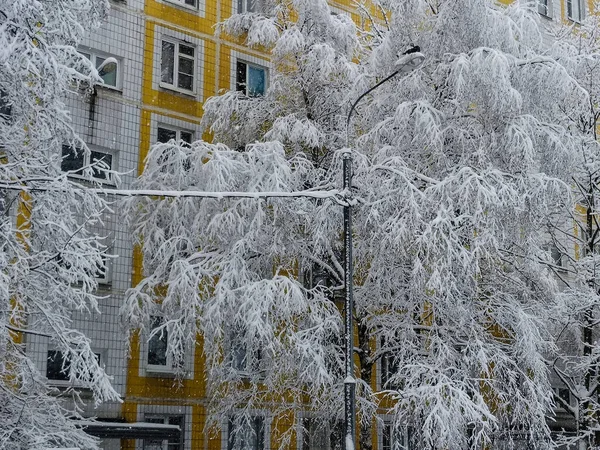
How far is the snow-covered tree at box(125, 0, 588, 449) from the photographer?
18.2 m

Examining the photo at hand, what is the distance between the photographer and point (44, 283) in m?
14.6

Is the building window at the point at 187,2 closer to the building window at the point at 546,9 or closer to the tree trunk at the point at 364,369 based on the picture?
the tree trunk at the point at 364,369

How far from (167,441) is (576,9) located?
85.1 ft

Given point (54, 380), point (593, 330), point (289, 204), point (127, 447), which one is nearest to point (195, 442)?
point (127, 447)

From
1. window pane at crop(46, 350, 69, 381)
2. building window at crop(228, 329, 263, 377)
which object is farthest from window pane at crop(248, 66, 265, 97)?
window pane at crop(46, 350, 69, 381)

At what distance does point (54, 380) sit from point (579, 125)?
51.7 feet

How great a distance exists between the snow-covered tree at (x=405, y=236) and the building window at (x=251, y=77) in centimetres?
550

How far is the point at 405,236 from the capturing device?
17938mm

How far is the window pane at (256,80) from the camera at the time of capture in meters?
27.2

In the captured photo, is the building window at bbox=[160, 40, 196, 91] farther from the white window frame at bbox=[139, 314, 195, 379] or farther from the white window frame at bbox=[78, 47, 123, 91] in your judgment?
the white window frame at bbox=[139, 314, 195, 379]

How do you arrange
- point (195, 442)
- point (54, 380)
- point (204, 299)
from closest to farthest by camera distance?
1. point (204, 299)
2. point (54, 380)
3. point (195, 442)

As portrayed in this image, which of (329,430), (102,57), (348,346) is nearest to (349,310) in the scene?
(348,346)

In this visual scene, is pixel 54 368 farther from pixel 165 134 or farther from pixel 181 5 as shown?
pixel 181 5

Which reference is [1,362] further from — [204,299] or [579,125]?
[579,125]
